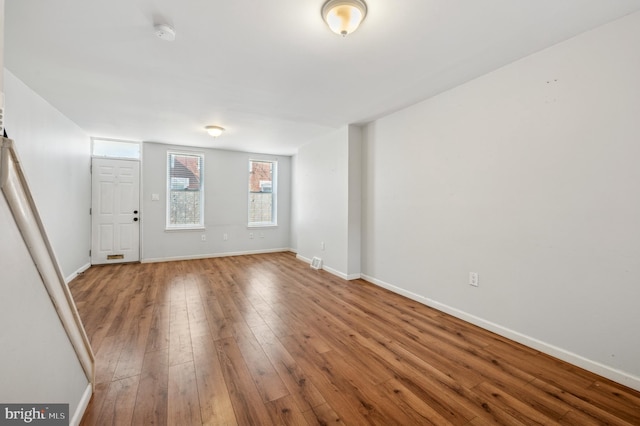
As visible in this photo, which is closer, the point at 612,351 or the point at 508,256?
the point at 612,351

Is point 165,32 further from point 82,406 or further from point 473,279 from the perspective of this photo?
point 473,279

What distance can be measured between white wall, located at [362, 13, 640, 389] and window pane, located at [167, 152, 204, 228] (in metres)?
4.59

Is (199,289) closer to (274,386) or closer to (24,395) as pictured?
(274,386)

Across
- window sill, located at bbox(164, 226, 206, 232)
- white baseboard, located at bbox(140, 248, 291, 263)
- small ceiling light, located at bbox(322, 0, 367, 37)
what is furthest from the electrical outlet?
window sill, located at bbox(164, 226, 206, 232)

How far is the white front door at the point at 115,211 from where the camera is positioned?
4.88 m

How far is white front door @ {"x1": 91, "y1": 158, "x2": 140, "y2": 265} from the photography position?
16.0 ft

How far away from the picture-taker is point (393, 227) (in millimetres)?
3562

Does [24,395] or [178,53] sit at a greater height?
[178,53]

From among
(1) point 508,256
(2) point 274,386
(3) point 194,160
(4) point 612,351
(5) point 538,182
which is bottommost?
(2) point 274,386

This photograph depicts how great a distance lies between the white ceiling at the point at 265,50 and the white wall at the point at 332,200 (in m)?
0.88

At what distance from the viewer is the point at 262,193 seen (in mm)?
6473

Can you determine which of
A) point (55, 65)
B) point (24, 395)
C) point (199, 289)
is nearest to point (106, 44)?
point (55, 65)

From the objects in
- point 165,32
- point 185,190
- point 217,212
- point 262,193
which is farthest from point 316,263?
point 165,32

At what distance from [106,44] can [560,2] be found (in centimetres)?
322
